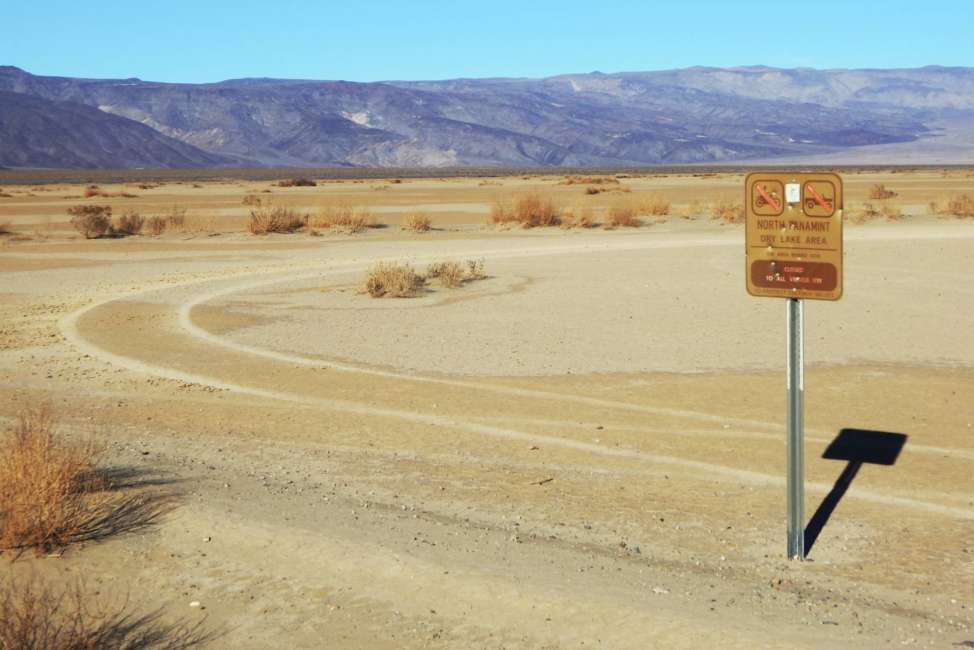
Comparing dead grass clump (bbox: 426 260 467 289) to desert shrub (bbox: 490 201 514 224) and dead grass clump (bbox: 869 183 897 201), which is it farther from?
dead grass clump (bbox: 869 183 897 201)

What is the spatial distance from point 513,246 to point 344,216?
313 inches

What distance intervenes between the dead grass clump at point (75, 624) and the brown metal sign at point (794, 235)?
12.4 ft

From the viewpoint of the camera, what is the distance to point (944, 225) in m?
35.0

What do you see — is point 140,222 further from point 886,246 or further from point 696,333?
point 696,333

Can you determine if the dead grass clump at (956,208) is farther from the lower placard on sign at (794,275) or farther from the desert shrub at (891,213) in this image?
the lower placard on sign at (794,275)

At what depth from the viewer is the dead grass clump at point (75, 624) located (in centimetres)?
598

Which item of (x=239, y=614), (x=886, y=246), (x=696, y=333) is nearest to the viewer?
(x=239, y=614)

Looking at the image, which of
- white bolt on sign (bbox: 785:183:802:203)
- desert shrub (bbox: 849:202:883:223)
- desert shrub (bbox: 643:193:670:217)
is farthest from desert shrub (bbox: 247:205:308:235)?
white bolt on sign (bbox: 785:183:802:203)

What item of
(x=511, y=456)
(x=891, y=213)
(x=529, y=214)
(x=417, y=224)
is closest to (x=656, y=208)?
(x=529, y=214)

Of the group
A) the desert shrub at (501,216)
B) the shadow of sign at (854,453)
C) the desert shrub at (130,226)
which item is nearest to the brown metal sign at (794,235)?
the shadow of sign at (854,453)

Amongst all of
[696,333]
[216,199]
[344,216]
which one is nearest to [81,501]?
[696,333]

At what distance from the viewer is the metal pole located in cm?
756

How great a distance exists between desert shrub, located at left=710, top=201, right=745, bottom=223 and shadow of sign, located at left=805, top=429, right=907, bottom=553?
25757 millimetres

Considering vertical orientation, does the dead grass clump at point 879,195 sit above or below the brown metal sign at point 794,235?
below
